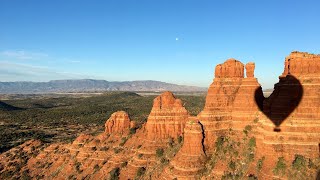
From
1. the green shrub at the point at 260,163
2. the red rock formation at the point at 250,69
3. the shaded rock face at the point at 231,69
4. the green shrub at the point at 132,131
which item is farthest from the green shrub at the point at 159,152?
the red rock formation at the point at 250,69

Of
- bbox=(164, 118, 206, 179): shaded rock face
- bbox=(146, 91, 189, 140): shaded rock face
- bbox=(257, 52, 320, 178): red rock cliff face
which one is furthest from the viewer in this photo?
bbox=(146, 91, 189, 140): shaded rock face

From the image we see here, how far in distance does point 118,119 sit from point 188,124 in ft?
85.5

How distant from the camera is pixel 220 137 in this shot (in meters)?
53.4

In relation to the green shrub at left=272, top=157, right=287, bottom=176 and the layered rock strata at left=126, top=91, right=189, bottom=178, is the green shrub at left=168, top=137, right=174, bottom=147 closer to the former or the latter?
the layered rock strata at left=126, top=91, right=189, bottom=178

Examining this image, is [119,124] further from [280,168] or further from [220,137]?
[280,168]

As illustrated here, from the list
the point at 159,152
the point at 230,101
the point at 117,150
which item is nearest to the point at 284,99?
the point at 230,101

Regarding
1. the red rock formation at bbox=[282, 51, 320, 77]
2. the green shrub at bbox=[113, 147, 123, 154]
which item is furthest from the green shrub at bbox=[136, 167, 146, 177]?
the red rock formation at bbox=[282, 51, 320, 77]

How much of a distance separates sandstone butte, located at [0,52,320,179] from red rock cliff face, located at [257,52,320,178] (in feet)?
0.41

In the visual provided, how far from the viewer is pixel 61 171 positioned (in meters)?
70.4

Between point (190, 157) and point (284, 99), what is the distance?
1708cm

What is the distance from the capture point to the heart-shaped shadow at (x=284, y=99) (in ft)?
145

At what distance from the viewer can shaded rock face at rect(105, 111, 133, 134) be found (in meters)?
73.9

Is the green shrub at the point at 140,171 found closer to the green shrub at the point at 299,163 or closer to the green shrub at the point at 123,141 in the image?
the green shrub at the point at 123,141

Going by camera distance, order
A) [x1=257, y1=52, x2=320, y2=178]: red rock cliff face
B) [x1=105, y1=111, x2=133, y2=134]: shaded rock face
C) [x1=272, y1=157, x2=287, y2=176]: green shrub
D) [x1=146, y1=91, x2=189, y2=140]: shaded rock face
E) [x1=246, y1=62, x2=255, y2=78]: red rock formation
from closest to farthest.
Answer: [x1=272, y1=157, x2=287, y2=176]: green shrub → [x1=257, y1=52, x2=320, y2=178]: red rock cliff face → [x1=246, y1=62, x2=255, y2=78]: red rock formation → [x1=146, y1=91, x2=189, y2=140]: shaded rock face → [x1=105, y1=111, x2=133, y2=134]: shaded rock face
